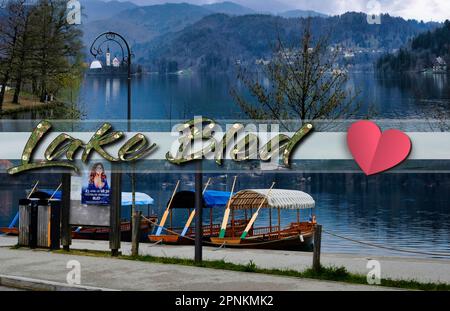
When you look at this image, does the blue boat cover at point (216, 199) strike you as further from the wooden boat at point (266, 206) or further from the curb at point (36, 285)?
the curb at point (36, 285)

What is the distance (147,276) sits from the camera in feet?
54.4

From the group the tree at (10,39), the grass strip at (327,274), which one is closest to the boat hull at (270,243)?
the grass strip at (327,274)

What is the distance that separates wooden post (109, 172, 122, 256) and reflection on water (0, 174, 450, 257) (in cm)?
3269

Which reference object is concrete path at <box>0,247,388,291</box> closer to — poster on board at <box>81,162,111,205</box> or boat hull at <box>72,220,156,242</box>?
poster on board at <box>81,162,111,205</box>

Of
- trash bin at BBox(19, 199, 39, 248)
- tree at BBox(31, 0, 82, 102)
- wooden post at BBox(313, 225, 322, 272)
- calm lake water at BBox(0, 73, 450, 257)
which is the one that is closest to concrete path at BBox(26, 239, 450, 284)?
wooden post at BBox(313, 225, 322, 272)

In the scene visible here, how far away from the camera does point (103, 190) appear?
70.4ft

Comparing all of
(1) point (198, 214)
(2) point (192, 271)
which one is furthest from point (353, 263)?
(2) point (192, 271)

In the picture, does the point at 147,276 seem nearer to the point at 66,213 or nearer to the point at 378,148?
the point at 66,213

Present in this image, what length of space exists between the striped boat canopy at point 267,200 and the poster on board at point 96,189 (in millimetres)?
18954

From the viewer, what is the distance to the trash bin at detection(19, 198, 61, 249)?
22.0 meters

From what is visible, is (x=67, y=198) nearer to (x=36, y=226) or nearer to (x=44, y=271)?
(x=36, y=226)

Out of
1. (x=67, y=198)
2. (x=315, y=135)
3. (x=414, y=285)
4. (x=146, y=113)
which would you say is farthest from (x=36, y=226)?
(x=146, y=113)
